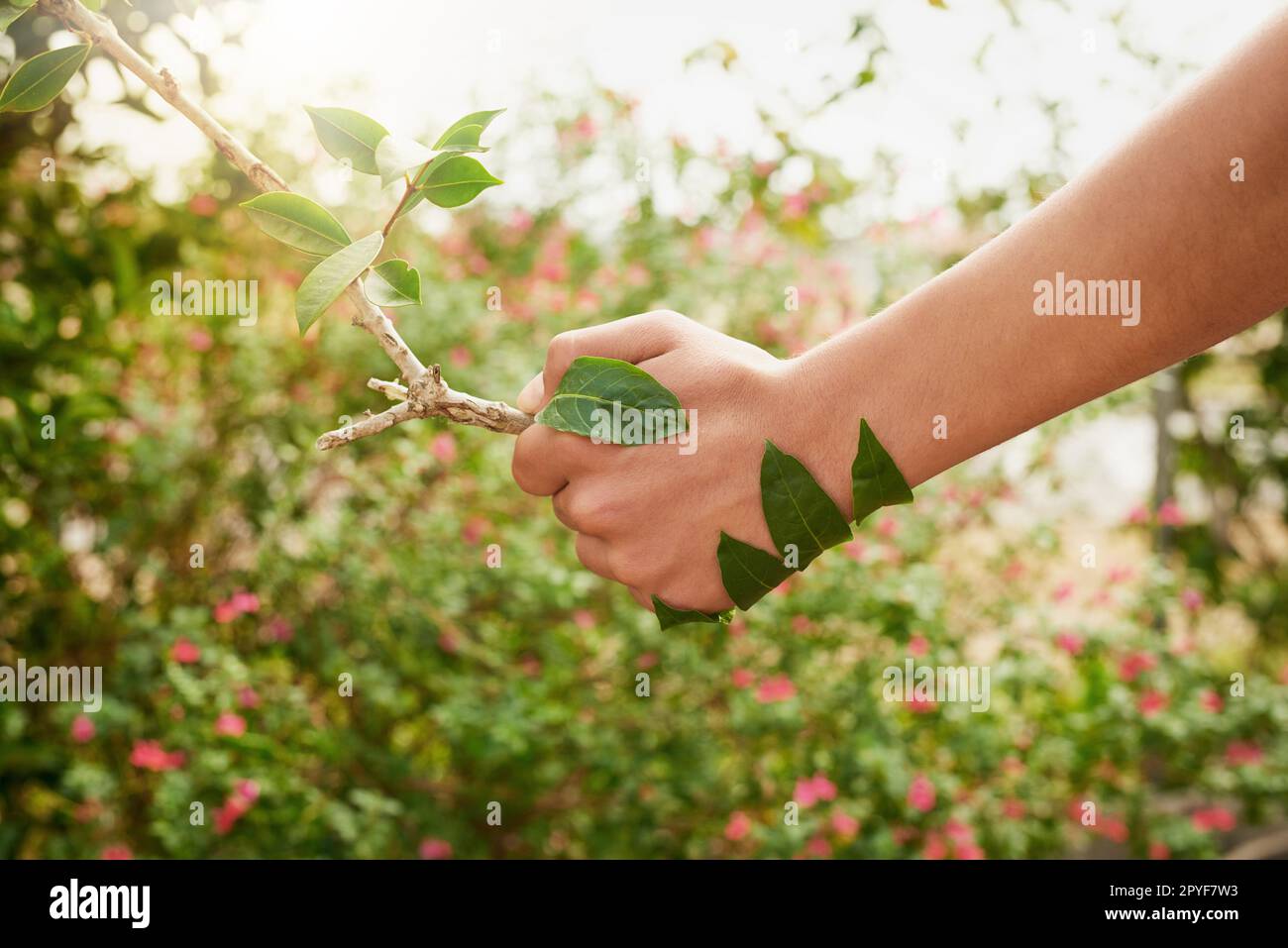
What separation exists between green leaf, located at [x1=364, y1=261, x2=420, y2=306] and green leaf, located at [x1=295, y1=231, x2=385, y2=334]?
3 centimetres

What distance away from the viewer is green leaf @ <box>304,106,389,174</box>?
71cm

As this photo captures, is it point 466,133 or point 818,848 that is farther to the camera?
point 818,848

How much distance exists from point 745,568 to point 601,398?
7.2 inches

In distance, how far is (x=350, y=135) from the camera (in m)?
0.72

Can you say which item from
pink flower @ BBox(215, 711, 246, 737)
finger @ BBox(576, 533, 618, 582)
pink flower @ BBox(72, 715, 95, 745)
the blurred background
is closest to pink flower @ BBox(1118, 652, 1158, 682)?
the blurred background

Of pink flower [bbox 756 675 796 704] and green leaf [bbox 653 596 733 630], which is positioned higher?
green leaf [bbox 653 596 733 630]

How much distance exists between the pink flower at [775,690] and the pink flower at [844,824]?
22cm

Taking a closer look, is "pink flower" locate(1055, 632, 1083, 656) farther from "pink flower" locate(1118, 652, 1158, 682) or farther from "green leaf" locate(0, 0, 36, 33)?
"green leaf" locate(0, 0, 36, 33)

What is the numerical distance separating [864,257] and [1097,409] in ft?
2.10

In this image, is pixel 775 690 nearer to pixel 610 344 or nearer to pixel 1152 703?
pixel 1152 703

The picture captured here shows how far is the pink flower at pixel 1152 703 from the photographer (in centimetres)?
196

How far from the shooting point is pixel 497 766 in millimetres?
1984

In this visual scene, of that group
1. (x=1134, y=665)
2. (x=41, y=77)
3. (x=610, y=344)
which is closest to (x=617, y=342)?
(x=610, y=344)
